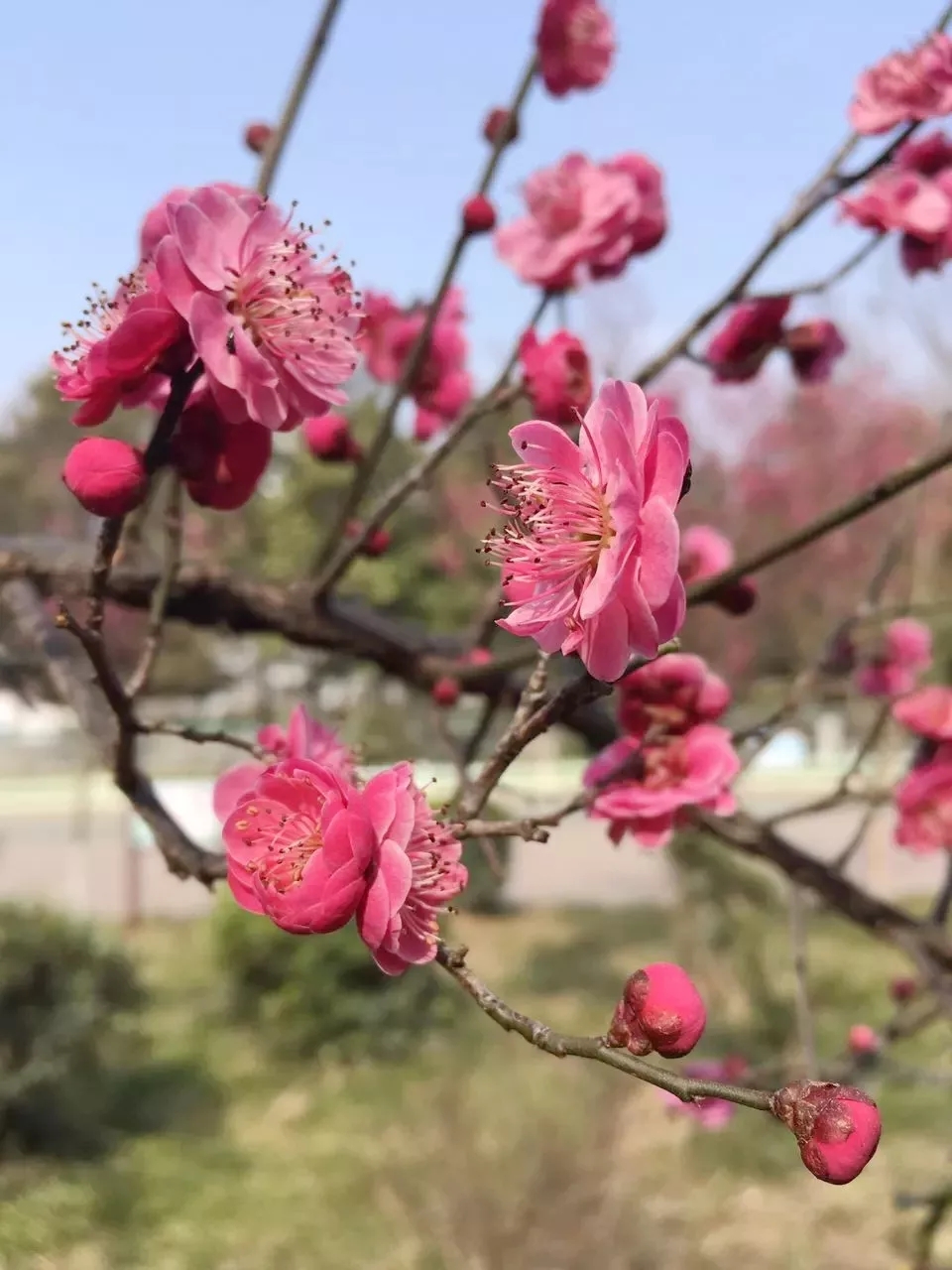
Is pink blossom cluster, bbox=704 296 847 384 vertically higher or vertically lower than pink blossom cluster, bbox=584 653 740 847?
higher

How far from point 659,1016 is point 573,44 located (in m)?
1.20

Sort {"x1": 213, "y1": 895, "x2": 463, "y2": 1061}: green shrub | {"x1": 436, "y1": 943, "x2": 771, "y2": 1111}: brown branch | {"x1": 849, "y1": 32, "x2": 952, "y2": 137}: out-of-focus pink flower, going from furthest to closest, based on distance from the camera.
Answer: {"x1": 213, "y1": 895, "x2": 463, "y2": 1061}: green shrub, {"x1": 849, "y1": 32, "x2": 952, "y2": 137}: out-of-focus pink flower, {"x1": 436, "y1": 943, "x2": 771, "y2": 1111}: brown branch

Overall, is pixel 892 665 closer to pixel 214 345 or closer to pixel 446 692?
pixel 446 692

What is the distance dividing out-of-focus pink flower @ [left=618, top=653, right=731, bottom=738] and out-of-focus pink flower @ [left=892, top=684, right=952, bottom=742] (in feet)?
1.83

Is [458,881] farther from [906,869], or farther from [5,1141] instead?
[906,869]

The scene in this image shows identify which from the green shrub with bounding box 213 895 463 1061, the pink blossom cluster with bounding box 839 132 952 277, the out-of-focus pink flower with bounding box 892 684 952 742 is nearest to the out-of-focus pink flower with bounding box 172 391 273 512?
the pink blossom cluster with bounding box 839 132 952 277

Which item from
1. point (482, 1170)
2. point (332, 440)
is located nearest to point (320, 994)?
point (482, 1170)

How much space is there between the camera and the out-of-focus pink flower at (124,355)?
604 mm

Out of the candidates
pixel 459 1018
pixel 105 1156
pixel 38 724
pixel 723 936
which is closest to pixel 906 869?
pixel 723 936

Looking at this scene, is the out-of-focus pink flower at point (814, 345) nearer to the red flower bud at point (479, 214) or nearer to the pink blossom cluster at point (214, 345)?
the red flower bud at point (479, 214)

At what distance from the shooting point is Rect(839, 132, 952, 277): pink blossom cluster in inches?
45.1

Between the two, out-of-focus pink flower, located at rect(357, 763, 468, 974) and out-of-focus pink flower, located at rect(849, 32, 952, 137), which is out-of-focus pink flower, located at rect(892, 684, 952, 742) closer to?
out-of-focus pink flower, located at rect(849, 32, 952, 137)

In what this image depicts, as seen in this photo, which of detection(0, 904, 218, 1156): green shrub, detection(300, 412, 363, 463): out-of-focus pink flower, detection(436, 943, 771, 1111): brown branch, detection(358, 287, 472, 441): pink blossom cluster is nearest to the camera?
detection(436, 943, 771, 1111): brown branch

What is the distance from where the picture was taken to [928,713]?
130 cm
